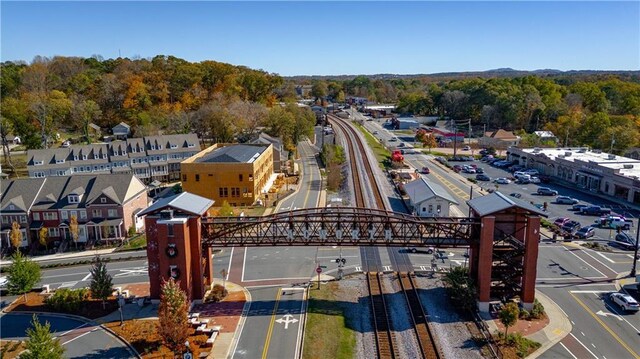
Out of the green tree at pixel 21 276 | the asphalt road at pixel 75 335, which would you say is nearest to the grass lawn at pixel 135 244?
the green tree at pixel 21 276

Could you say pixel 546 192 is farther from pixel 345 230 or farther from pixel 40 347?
pixel 40 347

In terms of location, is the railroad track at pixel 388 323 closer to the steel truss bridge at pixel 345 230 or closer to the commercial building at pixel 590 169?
the steel truss bridge at pixel 345 230

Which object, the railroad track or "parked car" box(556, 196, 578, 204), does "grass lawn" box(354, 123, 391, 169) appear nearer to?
"parked car" box(556, 196, 578, 204)

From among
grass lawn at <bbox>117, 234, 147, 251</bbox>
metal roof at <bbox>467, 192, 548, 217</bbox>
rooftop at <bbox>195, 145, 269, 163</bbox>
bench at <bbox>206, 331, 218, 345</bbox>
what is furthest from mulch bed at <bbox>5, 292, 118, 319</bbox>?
rooftop at <bbox>195, 145, 269, 163</bbox>

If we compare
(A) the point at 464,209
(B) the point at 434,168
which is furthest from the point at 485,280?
(B) the point at 434,168

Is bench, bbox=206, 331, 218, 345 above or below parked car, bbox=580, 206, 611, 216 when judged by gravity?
below

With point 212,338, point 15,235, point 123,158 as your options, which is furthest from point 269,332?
point 123,158
